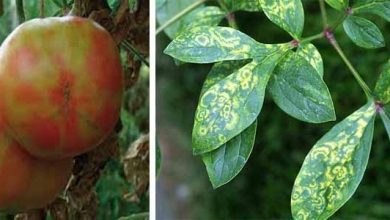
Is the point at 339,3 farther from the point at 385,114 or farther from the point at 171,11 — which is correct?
the point at 171,11

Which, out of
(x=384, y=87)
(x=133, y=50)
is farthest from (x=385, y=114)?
(x=133, y=50)

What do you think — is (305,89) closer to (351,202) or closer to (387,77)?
(387,77)

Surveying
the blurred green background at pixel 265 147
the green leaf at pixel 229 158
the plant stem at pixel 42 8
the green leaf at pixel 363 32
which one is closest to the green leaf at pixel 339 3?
the green leaf at pixel 363 32

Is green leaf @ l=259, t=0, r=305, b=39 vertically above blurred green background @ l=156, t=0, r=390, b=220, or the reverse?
green leaf @ l=259, t=0, r=305, b=39

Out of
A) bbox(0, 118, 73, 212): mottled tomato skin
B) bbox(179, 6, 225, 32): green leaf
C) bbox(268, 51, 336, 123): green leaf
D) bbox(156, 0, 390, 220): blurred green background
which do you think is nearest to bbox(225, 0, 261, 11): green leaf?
bbox(179, 6, 225, 32): green leaf

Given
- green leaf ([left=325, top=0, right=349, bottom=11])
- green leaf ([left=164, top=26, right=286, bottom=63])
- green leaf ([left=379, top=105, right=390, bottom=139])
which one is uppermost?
green leaf ([left=325, top=0, right=349, bottom=11])

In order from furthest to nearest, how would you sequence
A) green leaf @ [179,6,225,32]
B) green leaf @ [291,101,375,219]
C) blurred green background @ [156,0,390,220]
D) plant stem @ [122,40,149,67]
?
blurred green background @ [156,0,390,220] → green leaf @ [179,6,225,32] → plant stem @ [122,40,149,67] → green leaf @ [291,101,375,219]

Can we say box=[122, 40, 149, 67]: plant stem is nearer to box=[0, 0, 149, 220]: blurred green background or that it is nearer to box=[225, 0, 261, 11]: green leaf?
box=[0, 0, 149, 220]: blurred green background
